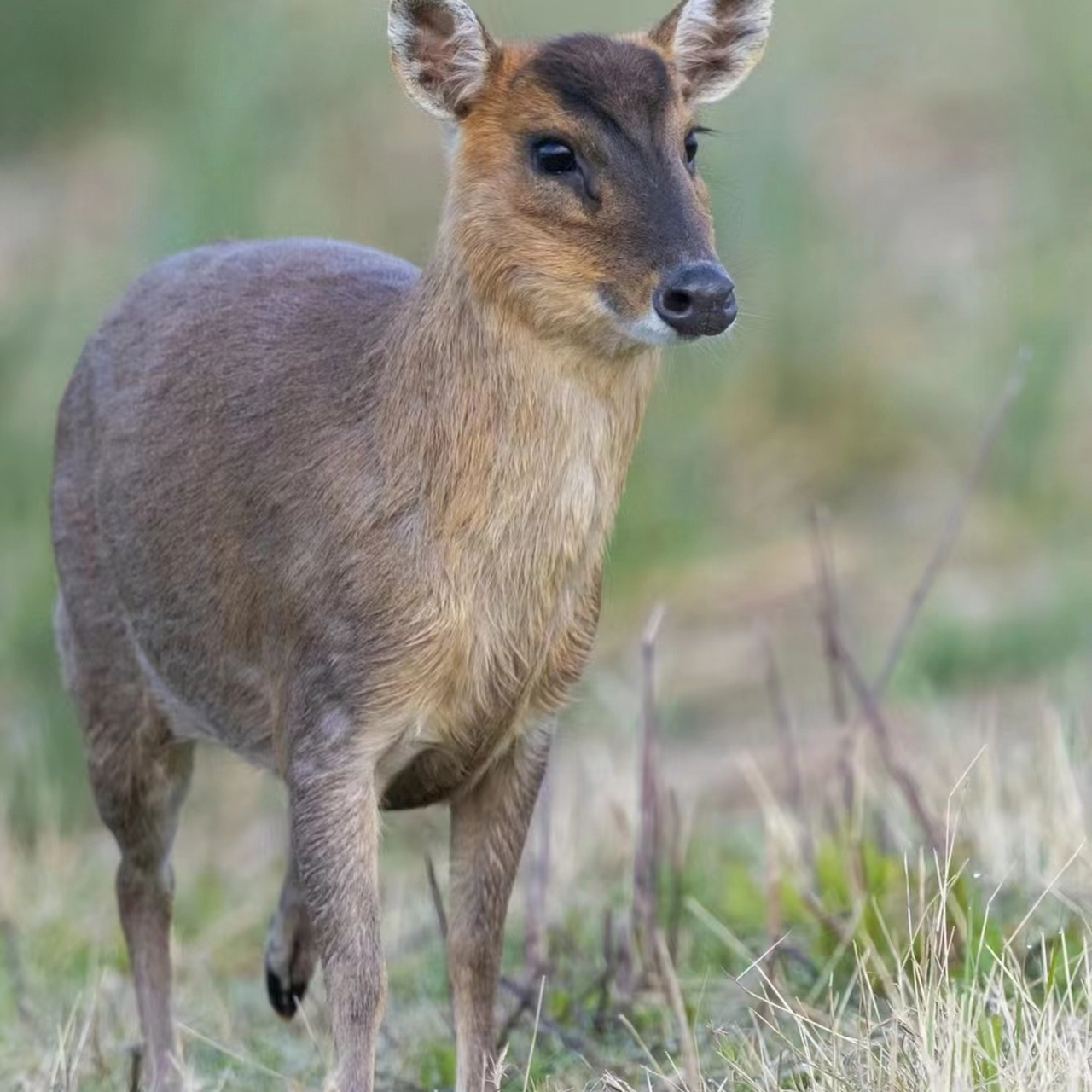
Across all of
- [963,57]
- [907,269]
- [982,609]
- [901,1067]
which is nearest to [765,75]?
[907,269]

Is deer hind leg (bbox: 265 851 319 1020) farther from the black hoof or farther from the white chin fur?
the white chin fur

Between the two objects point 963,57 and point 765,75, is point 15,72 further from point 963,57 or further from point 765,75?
point 963,57

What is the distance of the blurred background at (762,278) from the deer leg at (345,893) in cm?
339

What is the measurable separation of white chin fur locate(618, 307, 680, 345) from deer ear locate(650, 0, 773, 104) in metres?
0.80

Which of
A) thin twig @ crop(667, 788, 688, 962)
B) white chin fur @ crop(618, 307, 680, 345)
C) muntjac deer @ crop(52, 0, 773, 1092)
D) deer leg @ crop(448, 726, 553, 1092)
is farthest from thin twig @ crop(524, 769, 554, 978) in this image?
white chin fur @ crop(618, 307, 680, 345)

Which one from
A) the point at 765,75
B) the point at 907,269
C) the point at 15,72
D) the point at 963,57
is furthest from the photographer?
the point at 963,57

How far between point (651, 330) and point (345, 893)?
136 cm

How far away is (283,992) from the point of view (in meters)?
6.31

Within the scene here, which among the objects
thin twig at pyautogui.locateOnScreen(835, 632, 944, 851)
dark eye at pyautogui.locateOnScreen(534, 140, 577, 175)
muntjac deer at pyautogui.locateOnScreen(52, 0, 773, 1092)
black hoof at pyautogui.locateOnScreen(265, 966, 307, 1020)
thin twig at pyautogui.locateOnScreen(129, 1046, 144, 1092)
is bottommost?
black hoof at pyautogui.locateOnScreen(265, 966, 307, 1020)

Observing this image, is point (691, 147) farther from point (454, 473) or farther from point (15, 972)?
point (15, 972)

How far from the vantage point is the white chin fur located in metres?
4.97

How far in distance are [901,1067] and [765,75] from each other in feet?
30.8

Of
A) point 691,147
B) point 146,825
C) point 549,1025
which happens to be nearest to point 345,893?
point 549,1025

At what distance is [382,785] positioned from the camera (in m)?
5.50
